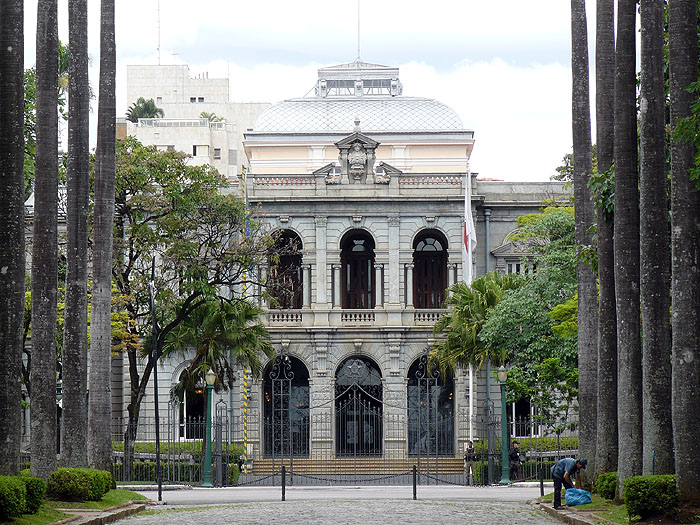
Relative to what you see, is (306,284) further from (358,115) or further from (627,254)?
(627,254)

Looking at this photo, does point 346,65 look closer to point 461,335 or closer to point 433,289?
point 433,289

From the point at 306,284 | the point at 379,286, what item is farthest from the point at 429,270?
the point at 306,284

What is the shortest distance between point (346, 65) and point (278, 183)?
1817cm

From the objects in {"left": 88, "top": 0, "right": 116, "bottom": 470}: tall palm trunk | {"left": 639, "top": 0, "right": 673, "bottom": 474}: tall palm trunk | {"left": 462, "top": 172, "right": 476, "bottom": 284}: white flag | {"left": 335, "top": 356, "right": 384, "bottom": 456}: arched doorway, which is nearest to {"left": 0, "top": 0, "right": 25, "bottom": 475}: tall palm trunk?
{"left": 88, "top": 0, "right": 116, "bottom": 470}: tall palm trunk

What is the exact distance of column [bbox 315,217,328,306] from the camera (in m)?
51.2

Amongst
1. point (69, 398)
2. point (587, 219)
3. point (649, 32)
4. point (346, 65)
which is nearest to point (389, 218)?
point (346, 65)

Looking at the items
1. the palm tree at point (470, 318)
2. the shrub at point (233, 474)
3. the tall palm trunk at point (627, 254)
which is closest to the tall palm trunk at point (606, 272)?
the tall palm trunk at point (627, 254)

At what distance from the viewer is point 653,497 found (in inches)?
709

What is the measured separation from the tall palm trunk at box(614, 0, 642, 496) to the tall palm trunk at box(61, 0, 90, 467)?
10.3m

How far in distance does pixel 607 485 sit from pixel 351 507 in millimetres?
5625

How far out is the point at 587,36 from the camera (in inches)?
1054

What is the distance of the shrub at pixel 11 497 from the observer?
16984 mm

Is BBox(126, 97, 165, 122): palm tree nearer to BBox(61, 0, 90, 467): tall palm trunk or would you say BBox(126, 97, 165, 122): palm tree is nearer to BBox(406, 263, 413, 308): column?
BBox(406, 263, 413, 308): column

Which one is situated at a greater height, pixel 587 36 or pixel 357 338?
pixel 587 36
